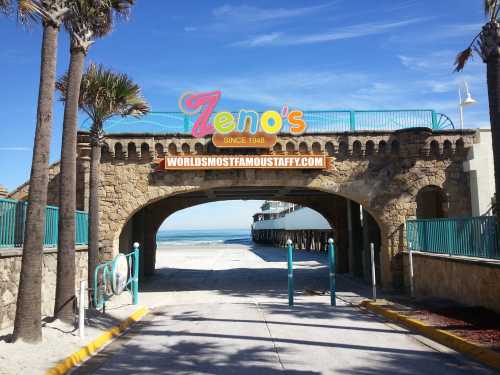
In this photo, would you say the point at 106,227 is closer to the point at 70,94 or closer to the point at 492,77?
the point at 70,94

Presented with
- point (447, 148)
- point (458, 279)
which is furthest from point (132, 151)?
point (447, 148)

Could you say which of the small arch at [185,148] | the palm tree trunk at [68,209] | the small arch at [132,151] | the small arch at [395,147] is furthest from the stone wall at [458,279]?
the small arch at [132,151]

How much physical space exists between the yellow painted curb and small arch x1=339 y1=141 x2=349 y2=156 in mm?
10043

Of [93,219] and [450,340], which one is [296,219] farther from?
[450,340]

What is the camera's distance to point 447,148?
707 inches

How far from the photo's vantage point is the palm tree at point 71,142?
10266mm

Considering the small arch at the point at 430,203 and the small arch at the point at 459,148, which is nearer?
the small arch at the point at 459,148

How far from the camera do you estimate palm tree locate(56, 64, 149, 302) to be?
43.3ft

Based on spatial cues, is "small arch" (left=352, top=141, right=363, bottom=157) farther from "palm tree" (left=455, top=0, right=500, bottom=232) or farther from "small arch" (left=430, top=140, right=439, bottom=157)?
"palm tree" (left=455, top=0, right=500, bottom=232)

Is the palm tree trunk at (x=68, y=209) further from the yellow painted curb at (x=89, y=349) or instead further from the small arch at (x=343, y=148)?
the small arch at (x=343, y=148)

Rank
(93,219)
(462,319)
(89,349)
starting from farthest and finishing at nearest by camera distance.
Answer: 1. (93,219)
2. (462,319)
3. (89,349)

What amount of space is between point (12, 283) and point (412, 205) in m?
13.9

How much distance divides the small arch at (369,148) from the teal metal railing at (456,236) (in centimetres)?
302

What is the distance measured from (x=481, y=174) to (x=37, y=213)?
15405mm
